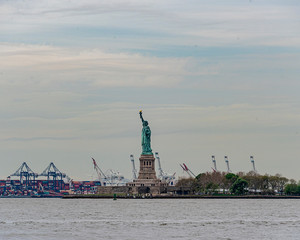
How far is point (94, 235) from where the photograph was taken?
81375 millimetres

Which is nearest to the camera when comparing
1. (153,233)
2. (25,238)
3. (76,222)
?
(25,238)

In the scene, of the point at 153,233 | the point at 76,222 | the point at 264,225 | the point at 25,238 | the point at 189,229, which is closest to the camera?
the point at 25,238

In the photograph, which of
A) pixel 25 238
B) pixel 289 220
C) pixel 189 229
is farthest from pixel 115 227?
pixel 289 220

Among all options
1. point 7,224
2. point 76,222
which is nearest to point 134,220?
point 76,222

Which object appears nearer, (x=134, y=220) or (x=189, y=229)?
(x=189, y=229)

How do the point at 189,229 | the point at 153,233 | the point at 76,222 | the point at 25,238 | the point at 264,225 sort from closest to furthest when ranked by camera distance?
the point at 25,238, the point at 153,233, the point at 189,229, the point at 264,225, the point at 76,222

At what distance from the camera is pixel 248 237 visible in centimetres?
7950

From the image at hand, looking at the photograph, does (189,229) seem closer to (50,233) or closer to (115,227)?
(115,227)

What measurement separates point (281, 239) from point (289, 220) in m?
29.2

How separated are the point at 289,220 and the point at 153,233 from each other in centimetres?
2875

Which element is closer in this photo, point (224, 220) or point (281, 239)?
point (281, 239)

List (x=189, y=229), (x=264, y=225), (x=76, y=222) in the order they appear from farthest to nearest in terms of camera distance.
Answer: (x=76, y=222) < (x=264, y=225) < (x=189, y=229)

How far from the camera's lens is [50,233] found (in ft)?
275

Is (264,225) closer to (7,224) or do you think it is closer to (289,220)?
(289,220)
